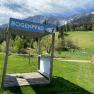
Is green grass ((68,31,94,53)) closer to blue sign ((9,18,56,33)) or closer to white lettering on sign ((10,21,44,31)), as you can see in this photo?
blue sign ((9,18,56,33))

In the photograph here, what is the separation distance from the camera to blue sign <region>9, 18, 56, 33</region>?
1225 cm

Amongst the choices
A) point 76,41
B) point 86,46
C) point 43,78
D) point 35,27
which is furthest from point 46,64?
point 76,41

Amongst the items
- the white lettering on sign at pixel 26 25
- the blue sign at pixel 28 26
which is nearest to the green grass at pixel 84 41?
the blue sign at pixel 28 26

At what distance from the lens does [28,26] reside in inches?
501

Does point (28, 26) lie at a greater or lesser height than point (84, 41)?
lesser

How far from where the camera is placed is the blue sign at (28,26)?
12.2 m

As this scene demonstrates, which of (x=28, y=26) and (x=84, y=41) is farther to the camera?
(x=84, y=41)

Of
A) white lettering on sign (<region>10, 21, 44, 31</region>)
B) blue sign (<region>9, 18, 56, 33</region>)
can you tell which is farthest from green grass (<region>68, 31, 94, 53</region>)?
white lettering on sign (<region>10, 21, 44, 31</region>)

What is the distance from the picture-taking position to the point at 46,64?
15.5m

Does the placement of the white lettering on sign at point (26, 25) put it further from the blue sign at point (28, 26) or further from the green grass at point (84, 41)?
the green grass at point (84, 41)

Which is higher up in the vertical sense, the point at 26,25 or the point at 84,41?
the point at 84,41

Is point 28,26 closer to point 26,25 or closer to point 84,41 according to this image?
point 26,25

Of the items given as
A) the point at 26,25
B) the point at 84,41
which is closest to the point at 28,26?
the point at 26,25

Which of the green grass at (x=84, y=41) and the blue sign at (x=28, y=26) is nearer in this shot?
the blue sign at (x=28, y=26)
